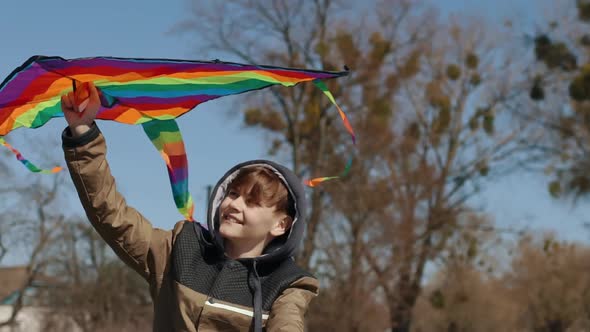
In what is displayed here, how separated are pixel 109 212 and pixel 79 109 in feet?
1.26

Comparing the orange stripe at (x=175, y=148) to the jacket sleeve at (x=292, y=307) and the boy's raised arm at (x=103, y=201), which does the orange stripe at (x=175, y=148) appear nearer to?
the boy's raised arm at (x=103, y=201)

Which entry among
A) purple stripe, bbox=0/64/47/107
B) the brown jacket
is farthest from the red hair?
purple stripe, bbox=0/64/47/107

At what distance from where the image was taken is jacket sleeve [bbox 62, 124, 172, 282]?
297cm

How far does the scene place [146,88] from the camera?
3.75 meters

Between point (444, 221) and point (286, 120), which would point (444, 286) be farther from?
point (286, 120)

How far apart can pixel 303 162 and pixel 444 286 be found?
36.5 feet

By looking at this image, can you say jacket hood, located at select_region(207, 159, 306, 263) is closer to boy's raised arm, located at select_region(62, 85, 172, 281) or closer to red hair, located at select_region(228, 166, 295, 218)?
red hair, located at select_region(228, 166, 295, 218)

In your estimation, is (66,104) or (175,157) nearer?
(66,104)

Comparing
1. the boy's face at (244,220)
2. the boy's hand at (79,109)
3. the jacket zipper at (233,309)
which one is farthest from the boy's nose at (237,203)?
the boy's hand at (79,109)

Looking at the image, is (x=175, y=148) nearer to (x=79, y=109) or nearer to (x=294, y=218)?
(x=294, y=218)

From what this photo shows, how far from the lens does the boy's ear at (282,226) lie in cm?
350

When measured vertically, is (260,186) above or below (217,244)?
above

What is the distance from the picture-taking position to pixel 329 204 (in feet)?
90.0

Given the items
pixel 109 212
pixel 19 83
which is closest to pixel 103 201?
pixel 109 212
